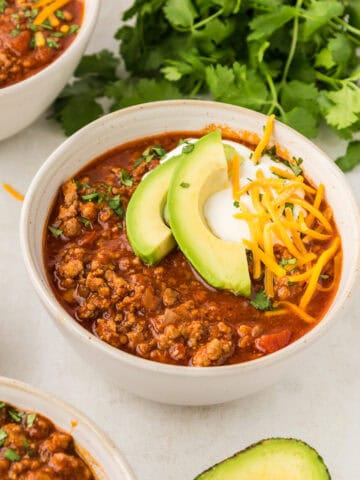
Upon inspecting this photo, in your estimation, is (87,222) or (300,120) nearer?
(87,222)

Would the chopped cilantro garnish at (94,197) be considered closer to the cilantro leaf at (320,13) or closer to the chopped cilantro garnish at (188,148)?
the chopped cilantro garnish at (188,148)

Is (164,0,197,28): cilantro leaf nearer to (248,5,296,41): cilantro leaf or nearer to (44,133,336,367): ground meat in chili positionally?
(248,5,296,41): cilantro leaf

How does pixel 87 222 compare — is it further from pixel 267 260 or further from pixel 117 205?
pixel 267 260

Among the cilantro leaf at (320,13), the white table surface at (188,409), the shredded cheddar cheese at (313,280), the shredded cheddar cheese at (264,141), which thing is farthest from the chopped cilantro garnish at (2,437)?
the cilantro leaf at (320,13)

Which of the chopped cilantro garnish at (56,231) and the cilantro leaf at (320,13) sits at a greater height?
the cilantro leaf at (320,13)

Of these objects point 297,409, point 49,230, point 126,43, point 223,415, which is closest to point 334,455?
point 297,409

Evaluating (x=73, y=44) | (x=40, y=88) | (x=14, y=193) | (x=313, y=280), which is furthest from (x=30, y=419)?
(x=73, y=44)

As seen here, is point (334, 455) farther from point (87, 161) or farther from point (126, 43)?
point (126, 43)
